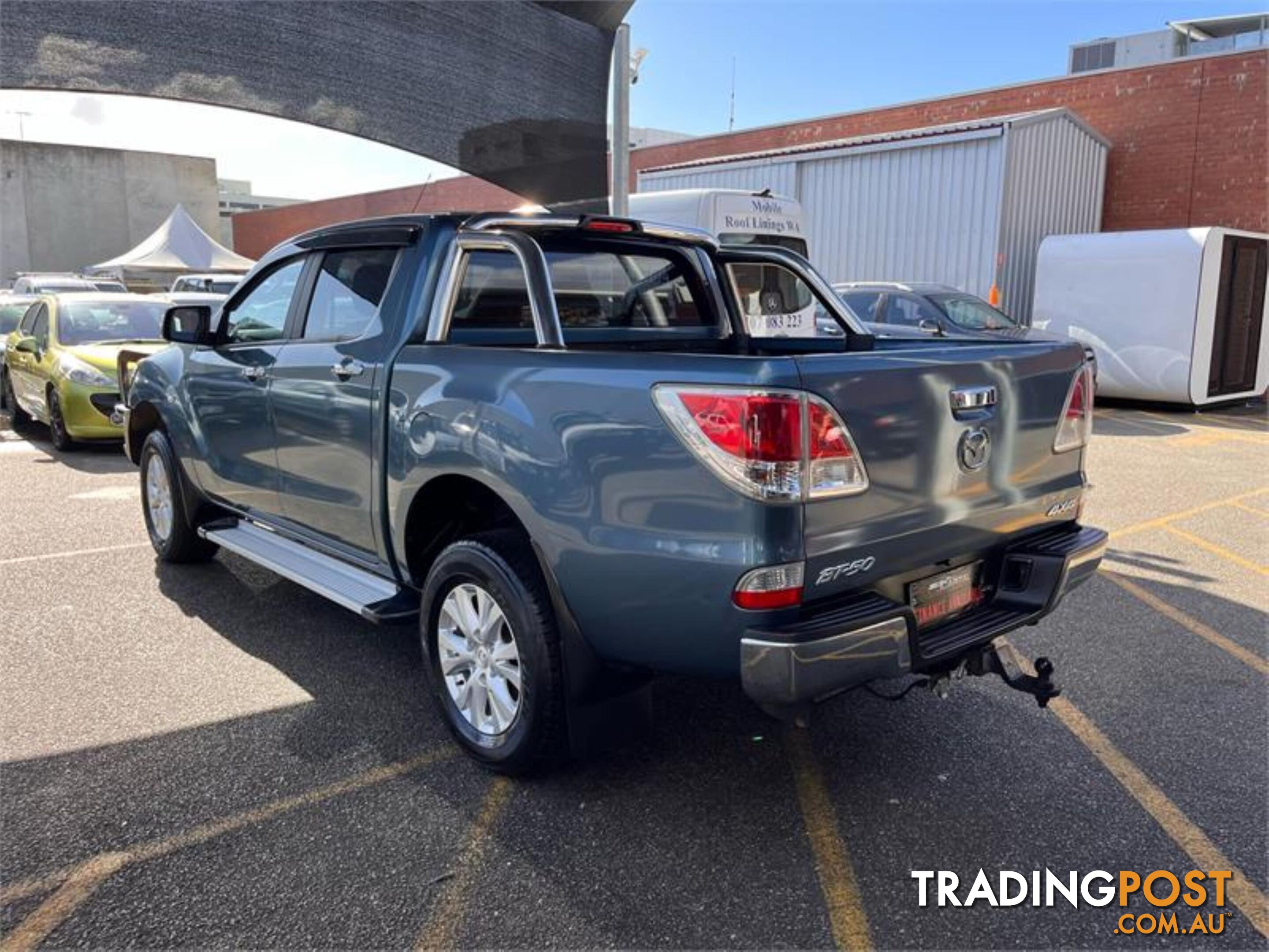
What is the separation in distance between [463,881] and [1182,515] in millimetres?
6755

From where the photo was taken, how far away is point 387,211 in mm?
32500

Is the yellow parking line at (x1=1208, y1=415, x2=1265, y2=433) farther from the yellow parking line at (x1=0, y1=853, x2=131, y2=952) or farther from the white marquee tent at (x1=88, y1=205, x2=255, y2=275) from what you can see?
the white marquee tent at (x1=88, y1=205, x2=255, y2=275)

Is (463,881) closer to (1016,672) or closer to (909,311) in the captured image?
(1016,672)

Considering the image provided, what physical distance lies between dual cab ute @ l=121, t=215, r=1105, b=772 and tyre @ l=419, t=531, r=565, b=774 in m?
0.01

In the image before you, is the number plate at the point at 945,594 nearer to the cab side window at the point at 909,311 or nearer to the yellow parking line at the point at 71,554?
the yellow parking line at the point at 71,554

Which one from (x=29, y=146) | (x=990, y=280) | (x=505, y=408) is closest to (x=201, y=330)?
(x=505, y=408)

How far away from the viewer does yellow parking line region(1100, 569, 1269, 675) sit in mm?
4488

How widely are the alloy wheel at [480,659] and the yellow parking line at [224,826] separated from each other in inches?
10.7

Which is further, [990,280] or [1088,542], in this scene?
[990,280]

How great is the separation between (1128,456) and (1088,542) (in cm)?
736

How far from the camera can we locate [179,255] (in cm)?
3012

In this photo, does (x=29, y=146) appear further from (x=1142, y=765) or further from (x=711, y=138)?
(x=1142, y=765)

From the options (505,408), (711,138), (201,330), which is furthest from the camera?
(711,138)

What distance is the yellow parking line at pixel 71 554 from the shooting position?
19.5 feet
